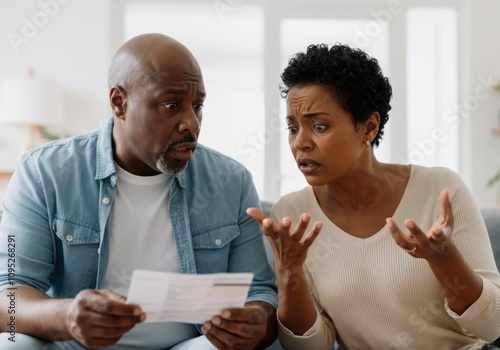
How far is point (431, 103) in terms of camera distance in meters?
4.95

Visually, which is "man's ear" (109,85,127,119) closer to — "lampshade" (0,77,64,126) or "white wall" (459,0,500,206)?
"lampshade" (0,77,64,126)

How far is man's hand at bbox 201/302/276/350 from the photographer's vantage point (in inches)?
49.3

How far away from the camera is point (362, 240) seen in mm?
1566

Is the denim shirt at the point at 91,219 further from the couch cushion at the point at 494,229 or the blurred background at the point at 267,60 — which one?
the blurred background at the point at 267,60

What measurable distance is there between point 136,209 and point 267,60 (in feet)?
11.0

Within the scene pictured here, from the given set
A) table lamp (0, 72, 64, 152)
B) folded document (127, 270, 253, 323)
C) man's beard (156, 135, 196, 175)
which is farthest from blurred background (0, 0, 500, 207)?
folded document (127, 270, 253, 323)

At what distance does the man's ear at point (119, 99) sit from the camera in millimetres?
1586

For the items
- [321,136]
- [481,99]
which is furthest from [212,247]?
[481,99]

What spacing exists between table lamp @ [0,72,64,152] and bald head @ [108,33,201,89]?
273cm

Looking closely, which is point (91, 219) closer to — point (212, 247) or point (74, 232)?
point (74, 232)

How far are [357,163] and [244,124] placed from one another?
308 cm

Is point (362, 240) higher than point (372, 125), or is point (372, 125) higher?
point (372, 125)

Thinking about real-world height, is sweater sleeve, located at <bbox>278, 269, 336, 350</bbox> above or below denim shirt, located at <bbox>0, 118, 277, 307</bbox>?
below

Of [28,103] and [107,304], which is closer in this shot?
[107,304]
